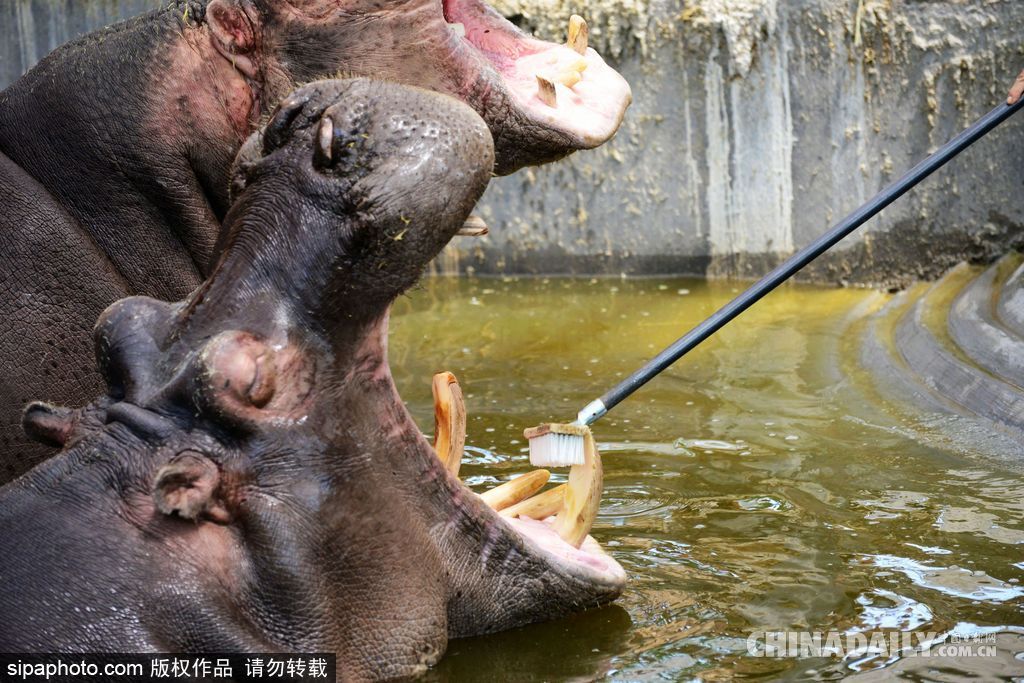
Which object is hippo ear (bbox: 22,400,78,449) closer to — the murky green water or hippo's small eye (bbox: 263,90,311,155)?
hippo's small eye (bbox: 263,90,311,155)

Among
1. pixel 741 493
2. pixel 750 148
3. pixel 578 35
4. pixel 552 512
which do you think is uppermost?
pixel 578 35

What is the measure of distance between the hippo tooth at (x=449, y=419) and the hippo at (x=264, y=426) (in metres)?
0.47

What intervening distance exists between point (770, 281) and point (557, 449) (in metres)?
1.02

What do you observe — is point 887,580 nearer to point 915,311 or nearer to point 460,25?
point 460,25

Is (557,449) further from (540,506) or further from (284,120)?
(284,120)

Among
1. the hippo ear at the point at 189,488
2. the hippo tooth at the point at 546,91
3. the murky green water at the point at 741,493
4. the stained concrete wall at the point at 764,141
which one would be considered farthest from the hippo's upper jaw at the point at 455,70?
the stained concrete wall at the point at 764,141

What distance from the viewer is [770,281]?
11.4ft

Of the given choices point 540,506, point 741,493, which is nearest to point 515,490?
point 540,506

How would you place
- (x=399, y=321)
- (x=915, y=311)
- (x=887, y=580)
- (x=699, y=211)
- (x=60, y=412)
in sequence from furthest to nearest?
(x=699, y=211) < (x=399, y=321) < (x=915, y=311) < (x=887, y=580) < (x=60, y=412)

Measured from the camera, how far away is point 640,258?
A: 20.8 ft

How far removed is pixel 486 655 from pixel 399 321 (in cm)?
340

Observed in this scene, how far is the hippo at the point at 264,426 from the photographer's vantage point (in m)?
1.97

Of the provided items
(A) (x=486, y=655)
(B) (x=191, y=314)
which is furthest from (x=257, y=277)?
(A) (x=486, y=655)

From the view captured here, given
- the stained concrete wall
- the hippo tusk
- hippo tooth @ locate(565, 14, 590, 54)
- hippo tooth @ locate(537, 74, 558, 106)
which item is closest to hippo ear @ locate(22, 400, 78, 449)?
hippo tooth @ locate(537, 74, 558, 106)
